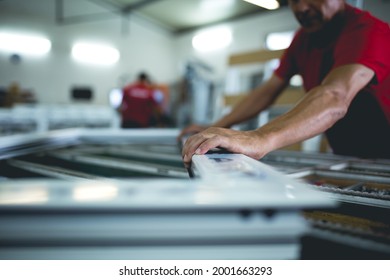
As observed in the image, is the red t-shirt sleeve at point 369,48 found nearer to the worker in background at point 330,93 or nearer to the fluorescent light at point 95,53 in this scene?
the worker in background at point 330,93

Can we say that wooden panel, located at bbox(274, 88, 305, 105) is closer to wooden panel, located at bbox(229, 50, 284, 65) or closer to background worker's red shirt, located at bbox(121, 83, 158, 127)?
wooden panel, located at bbox(229, 50, 284, 65)

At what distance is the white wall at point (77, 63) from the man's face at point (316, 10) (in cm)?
797

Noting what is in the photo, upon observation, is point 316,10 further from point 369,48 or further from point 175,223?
point 175,223

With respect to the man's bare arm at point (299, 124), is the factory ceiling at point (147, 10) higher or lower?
higher

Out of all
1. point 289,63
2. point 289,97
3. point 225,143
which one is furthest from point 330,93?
point 289,97

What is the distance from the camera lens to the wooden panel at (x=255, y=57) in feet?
6.89

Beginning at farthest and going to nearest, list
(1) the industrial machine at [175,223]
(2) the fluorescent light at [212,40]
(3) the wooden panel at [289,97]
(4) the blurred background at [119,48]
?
(2) the fluorescent light at [212,40], (4) the blurred background at [119,48], (3) the wooden panel at [289,97], (1) the industrial machine at [175,223]

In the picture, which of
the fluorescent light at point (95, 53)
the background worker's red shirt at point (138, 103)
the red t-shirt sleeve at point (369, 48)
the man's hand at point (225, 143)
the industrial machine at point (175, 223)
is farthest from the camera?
the fluorescent light at point (95, 53)

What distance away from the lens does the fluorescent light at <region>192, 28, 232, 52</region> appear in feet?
27.3

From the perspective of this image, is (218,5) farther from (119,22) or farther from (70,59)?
(70,59)

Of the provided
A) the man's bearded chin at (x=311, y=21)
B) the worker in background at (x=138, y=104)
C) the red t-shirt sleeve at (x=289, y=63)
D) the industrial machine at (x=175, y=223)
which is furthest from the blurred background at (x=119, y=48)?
the industrial machine at (x=175, y=223)

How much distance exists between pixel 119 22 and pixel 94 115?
4447mm

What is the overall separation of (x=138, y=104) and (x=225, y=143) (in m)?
3.89
